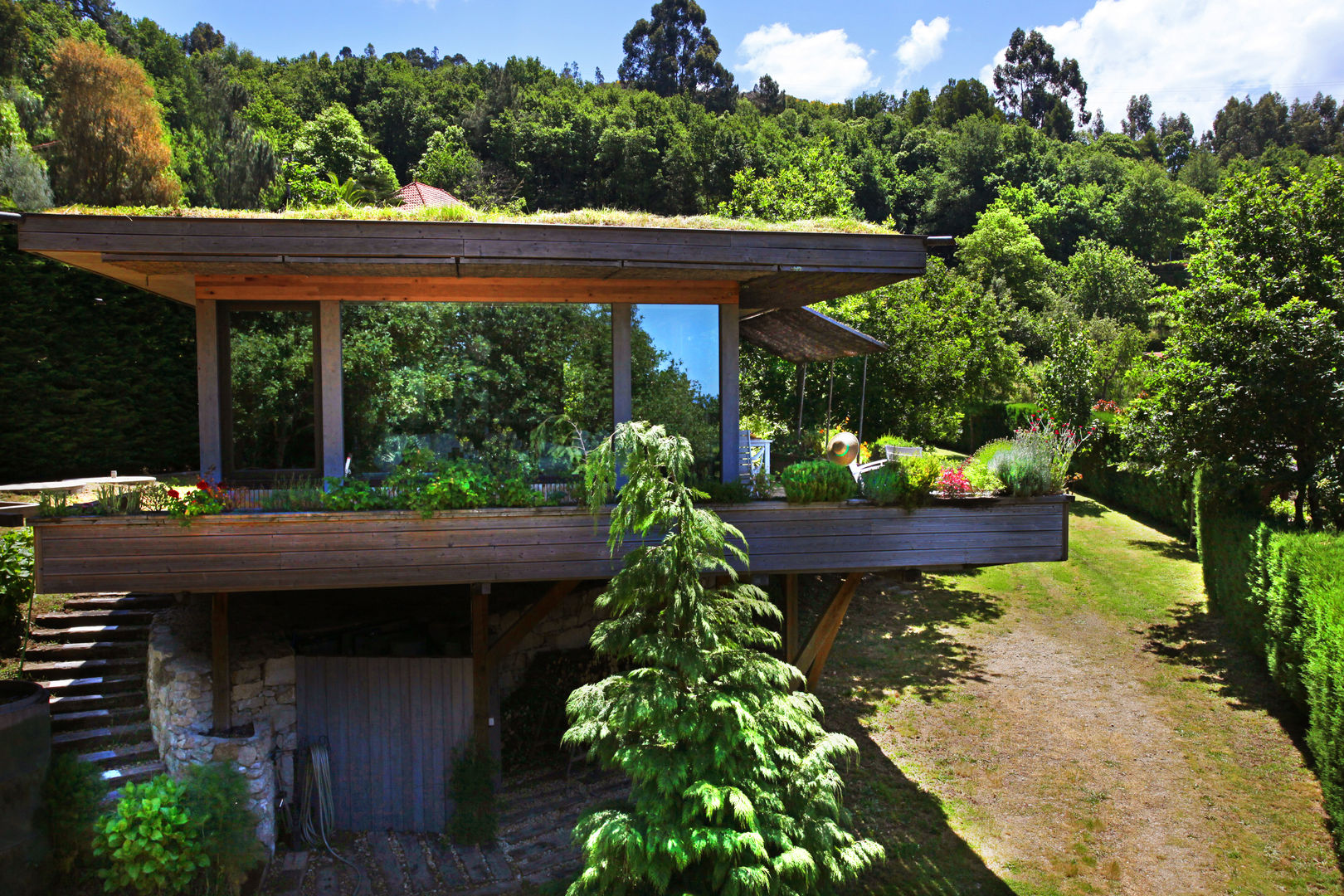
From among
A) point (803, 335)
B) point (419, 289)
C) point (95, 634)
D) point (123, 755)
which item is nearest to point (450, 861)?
point (123, 755)

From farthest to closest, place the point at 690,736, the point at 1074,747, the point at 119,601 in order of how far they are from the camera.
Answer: the point at 1074,747
the point at 119,601
the point at 690,736

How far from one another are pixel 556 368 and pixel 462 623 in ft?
13.0

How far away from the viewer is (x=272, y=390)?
7512 mm

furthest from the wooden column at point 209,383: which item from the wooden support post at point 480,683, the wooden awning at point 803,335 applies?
the wooden awning at point 803,335

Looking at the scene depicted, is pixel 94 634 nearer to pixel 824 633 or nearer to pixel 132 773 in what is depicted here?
pixel 132 773

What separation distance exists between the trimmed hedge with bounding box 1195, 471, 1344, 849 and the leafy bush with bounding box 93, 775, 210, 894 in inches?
406

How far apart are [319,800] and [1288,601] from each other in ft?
37.3

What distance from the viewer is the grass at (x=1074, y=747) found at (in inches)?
297

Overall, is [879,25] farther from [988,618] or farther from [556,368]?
[556,368]

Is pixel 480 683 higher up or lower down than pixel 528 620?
lower down

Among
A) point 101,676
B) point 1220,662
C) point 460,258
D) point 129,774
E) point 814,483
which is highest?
point 460,258

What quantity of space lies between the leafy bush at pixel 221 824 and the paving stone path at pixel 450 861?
418 mm

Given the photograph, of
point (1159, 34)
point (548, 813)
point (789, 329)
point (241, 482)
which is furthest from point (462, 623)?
point (1159, 34)

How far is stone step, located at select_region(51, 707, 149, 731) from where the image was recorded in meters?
7.38
